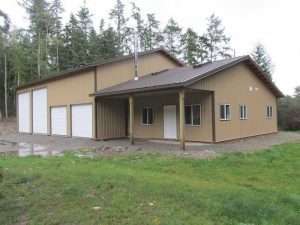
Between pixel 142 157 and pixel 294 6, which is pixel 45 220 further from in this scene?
pixel 294 6

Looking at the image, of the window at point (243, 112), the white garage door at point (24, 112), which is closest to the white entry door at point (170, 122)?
the window at point (243, 112)

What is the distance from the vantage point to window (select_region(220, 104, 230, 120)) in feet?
51.0

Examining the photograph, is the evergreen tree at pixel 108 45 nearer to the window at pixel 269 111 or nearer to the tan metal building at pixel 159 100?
the tan metal building at pixel 159 100

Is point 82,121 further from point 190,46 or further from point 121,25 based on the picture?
point 121,25

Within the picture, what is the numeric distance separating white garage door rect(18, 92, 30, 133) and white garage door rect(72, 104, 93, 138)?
708 cm

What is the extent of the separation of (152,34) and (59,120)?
26.2 m

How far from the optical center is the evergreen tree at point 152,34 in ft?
141

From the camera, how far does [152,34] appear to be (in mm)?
43281

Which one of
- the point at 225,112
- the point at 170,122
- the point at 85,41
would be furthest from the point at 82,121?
the point at 85,41

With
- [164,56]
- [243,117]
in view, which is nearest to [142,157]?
[243,117]

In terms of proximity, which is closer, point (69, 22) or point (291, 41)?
point (291, 41)

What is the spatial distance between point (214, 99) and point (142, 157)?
634cm

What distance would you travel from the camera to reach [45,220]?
4191 millimetres

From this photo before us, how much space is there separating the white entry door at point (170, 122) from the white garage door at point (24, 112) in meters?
13.4
